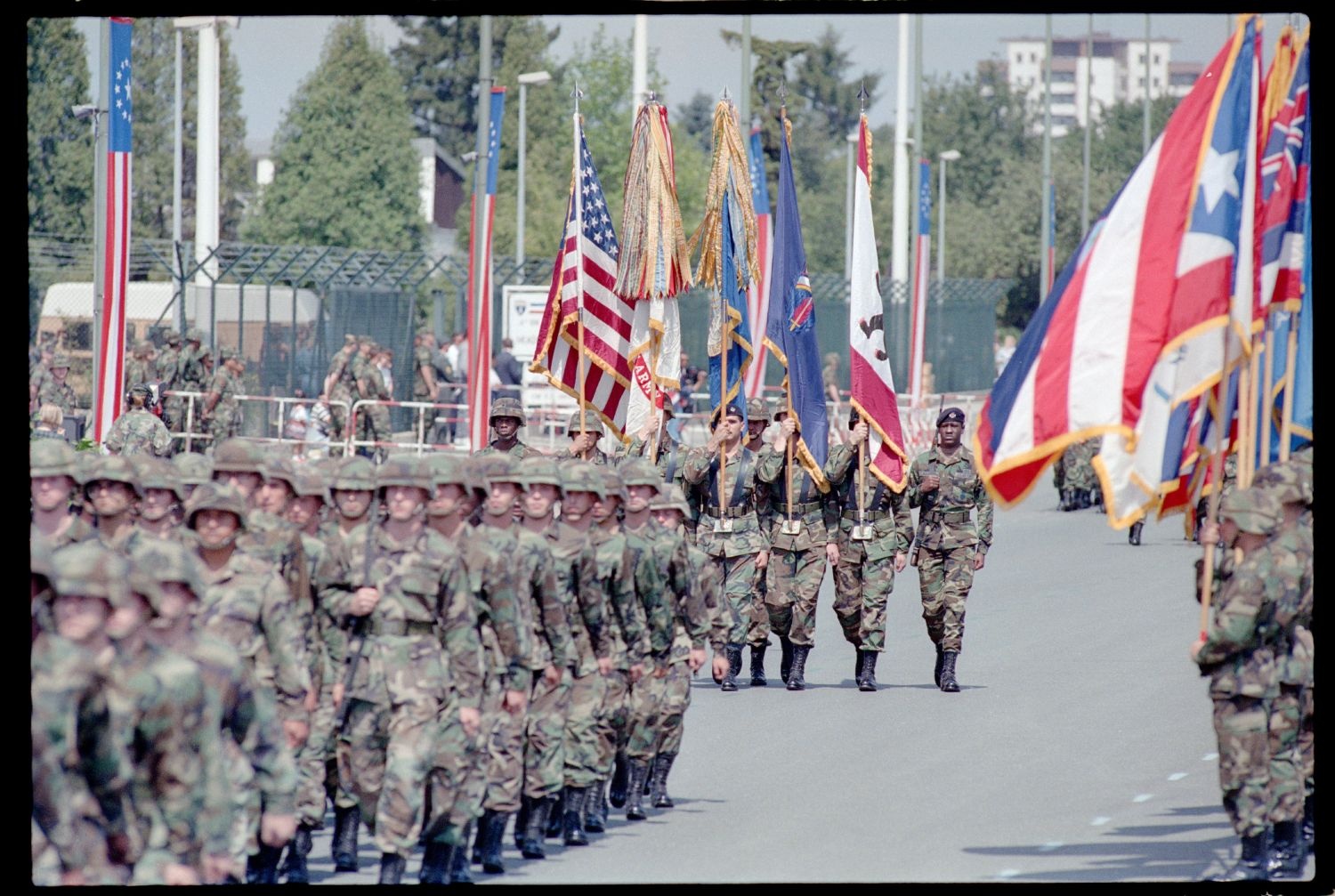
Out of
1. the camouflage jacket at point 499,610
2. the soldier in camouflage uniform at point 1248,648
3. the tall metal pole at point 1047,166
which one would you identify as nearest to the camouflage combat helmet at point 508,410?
the camouflage jacket at point 499,610

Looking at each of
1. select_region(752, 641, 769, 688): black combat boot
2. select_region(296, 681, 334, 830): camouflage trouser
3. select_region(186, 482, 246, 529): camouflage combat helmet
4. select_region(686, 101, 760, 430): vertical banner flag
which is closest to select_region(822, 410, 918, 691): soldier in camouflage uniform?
select_region(752, 641, 769, 688): black combat boot

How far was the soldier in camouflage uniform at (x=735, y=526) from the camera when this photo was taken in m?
17.6

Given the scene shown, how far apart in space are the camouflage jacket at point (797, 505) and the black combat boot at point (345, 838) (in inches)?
280

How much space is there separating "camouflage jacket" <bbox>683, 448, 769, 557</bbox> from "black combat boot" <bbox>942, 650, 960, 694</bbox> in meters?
1.60

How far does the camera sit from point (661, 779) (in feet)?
43.7

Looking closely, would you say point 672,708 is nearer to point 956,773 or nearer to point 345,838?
point 956,773

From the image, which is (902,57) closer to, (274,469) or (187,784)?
(274,469)

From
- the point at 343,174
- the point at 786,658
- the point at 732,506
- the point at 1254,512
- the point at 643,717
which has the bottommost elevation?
the point at 786,658

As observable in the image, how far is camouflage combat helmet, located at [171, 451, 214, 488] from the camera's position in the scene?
11734 mm

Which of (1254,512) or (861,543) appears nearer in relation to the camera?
(1254,512)

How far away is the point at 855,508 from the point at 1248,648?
729 cm

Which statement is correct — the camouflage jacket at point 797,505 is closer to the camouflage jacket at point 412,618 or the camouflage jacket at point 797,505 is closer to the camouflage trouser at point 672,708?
the camouflage trouser at point 672,708

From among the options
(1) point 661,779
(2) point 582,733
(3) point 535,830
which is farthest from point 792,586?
(3) point 535,830

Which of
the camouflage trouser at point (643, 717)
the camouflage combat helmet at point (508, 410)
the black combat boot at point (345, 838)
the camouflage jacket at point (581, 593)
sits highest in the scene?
the camouflage combat helmet at point (508, 410)
